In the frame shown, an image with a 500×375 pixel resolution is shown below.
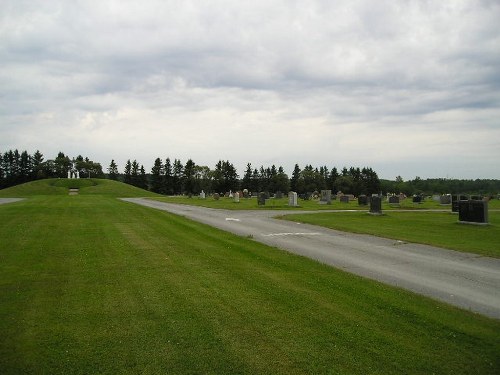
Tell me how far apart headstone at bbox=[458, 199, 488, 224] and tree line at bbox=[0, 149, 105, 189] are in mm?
137701

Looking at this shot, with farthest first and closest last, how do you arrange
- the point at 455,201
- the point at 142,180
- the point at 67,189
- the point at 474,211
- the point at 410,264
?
the point at 142,180 → the point at 67,189 → the point at 455,201 → the point at 474,211 → the point at 410,264

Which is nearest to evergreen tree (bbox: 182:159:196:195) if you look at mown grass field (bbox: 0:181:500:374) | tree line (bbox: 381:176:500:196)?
tree line (bbox: 381:176:500:196)

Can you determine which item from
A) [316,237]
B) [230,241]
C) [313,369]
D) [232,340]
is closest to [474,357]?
[313,369]

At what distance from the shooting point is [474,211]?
20.2m

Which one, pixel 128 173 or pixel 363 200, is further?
pixel 128 173

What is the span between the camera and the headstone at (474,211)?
782 inches

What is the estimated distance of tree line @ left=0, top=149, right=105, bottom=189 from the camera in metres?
136

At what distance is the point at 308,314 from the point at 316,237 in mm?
10106

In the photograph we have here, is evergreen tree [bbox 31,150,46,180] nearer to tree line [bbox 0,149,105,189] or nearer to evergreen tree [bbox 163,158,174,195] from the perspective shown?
tree line [bbox 0,149,105,189]

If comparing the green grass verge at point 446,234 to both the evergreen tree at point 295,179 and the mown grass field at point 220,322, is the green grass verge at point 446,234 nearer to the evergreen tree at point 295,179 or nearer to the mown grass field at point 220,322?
the mown grass field at point 220,322

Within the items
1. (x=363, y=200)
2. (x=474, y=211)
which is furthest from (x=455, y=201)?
(x=363, y=200)

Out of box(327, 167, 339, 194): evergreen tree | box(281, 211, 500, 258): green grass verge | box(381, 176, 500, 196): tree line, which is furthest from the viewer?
box(327, 167, 339, 194): evergreen tree

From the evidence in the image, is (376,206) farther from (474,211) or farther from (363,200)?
(363,200)

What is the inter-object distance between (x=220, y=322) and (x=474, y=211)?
18.9 m
